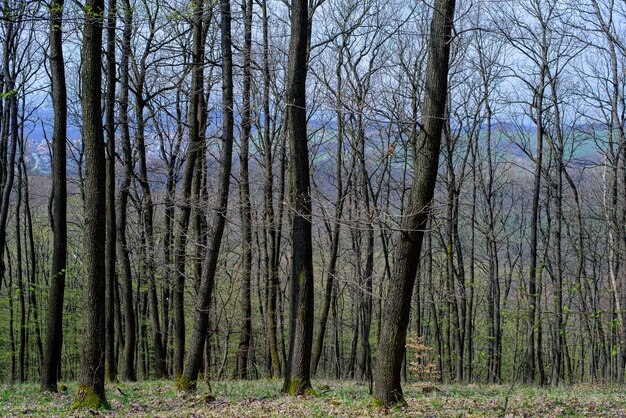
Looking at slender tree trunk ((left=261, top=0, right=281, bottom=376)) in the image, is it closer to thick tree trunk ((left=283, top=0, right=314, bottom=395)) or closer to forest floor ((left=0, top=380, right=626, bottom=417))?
thick tree trunk ((left=283, top=0, right=314, bottom=395))

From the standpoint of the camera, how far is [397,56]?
73.6 feet

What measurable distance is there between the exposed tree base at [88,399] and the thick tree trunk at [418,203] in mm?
4338

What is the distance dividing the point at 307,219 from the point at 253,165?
14.0m

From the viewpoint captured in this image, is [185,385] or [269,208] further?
[269,208]

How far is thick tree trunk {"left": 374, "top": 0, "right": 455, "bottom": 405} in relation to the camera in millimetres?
7863

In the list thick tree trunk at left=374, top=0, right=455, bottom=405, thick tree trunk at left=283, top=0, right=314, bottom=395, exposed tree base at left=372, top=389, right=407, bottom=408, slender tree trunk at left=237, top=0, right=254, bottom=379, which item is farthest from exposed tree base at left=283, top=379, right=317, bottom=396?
slender tree trunk at left=237, top=0, right=254, bottom=379

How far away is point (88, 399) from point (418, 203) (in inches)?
233

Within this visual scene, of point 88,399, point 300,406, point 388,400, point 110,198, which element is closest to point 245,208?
point 110,198

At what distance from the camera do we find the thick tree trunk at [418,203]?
7863 mm

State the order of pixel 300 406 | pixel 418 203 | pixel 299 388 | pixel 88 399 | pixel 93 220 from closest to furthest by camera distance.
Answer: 1. pixel 418 203
2. pixel 300 406
3. pixel 88 399
4. pixel 93 220
5. pixel 299 388

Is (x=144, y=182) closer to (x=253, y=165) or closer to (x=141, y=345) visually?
(x=253, y=165)

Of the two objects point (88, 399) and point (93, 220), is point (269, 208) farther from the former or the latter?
point (88, 399)

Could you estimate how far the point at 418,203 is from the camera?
311 inches

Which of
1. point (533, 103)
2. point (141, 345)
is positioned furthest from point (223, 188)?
point (141, 345)
